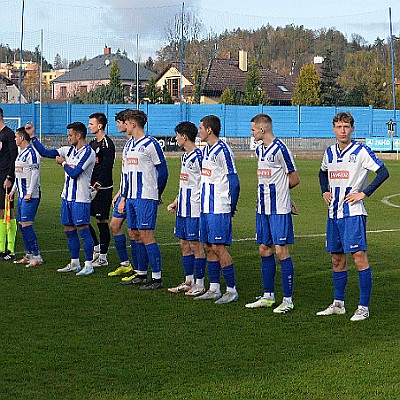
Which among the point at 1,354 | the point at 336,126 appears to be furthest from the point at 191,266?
the point at 1,354

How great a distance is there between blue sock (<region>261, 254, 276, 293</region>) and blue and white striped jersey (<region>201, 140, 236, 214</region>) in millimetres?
633

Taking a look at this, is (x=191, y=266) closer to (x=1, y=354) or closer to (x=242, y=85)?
(x=1, y=354)

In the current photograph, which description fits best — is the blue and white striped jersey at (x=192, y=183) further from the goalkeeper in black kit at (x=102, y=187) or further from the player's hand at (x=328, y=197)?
the goalkeeper in black kit at (x=102, y=187)

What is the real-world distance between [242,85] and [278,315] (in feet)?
204

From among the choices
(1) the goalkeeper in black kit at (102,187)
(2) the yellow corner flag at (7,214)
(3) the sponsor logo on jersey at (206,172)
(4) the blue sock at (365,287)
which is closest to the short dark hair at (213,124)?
(3) the sponsor logo on jersey at (206,172)

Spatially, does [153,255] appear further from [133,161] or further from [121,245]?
[121,245]

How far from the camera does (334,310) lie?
822cm

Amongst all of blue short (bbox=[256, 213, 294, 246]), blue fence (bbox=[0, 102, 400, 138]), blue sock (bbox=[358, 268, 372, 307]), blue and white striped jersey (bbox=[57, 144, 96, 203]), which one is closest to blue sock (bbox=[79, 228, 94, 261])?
blue and white striped jersey (bbox=[57, 144, 96, 203])

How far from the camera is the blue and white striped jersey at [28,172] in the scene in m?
11.3

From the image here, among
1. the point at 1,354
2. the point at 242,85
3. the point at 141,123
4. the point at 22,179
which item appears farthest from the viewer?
the point at 242,85

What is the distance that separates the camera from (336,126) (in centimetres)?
795

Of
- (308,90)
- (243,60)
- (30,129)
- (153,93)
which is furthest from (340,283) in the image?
(243,60)

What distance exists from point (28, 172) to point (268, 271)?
13.6 ft

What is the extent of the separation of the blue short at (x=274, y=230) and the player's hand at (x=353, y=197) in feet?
2.39
